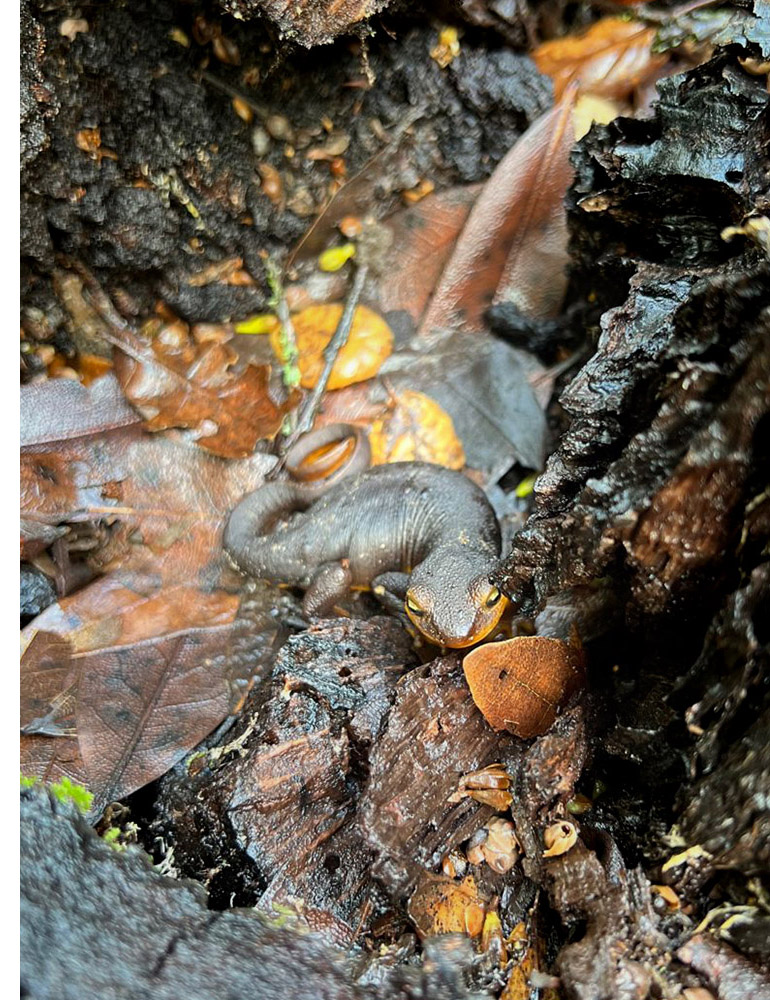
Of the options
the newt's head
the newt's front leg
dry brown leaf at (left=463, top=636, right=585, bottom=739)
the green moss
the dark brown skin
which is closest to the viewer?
dry brown leaf at (left=463, top=636, right=585, bottom=739)

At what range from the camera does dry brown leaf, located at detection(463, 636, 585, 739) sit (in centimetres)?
214

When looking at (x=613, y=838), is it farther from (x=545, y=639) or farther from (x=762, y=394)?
(x=762, y=394)

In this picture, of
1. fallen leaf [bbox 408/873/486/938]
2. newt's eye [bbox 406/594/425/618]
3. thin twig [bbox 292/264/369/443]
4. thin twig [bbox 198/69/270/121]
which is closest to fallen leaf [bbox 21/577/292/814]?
newt's eye [bbox 406/594/425/618]

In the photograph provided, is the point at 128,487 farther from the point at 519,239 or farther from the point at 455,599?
the point at 519,239

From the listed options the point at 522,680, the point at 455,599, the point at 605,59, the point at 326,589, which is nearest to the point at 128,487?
the point at 326,589

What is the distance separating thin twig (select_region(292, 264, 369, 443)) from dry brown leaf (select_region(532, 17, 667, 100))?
→ 109cm

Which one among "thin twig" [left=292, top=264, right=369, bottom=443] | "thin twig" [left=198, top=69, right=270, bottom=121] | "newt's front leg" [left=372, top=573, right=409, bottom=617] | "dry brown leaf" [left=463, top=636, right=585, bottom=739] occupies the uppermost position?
"thin twig" [left=198, top=69, right=270, bottom=121]

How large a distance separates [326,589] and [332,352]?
3.31 feet

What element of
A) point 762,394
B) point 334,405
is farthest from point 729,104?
point 334,405

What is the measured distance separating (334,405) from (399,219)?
2.79 feet

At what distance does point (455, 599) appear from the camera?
2914 millimetres

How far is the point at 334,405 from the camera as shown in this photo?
352 cm

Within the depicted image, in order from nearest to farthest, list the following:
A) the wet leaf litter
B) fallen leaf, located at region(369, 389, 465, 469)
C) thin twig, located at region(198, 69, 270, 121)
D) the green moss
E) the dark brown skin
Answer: the wet leaf litter
the green moss
thin twig, located at region(198, 69, 270, 121)
the dark brown skin
fallen leaf, located at region(369, 389, 465, 469)

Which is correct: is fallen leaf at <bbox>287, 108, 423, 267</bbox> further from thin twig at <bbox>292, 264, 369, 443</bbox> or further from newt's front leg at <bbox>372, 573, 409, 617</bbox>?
newt's front leg at <bbox>372, 573, 409, 617</bbox>
